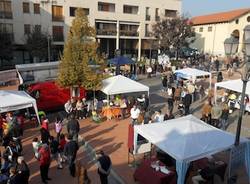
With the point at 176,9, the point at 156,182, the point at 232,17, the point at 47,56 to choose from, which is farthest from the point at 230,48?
the point at 232,17

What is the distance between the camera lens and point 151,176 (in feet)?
30.2

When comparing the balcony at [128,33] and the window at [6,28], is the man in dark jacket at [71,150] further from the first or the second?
the balcony at [128,33]

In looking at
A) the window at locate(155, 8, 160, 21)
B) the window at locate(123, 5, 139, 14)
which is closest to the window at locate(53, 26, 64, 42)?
the window at locate(123, 5, 139, 14)

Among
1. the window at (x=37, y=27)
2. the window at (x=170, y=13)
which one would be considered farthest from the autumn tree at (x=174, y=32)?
the window at (x=37, y=27)

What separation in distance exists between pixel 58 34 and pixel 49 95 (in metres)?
23.7

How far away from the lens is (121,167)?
435 inches

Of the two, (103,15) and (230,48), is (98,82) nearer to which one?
(230,48)

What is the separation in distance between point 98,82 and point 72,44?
262cm

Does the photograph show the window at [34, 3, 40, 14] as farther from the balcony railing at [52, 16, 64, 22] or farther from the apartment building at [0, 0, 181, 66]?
the balcony railing at [52, 16, 64, 22]

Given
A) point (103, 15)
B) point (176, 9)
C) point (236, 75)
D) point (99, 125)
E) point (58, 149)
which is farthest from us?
point (176, 9)

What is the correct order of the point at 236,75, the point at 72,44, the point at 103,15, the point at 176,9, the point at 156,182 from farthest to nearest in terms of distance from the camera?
the point at 176,9 < the point at 103,15 < the point at 236,75 < the point at 72,44 < the point at 156,182

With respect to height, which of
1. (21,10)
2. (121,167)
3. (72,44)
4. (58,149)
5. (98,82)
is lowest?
(121,167)

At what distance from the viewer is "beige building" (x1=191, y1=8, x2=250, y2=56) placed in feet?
169

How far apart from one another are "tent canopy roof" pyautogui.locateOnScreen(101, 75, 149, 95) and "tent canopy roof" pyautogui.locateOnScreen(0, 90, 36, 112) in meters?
4.35
